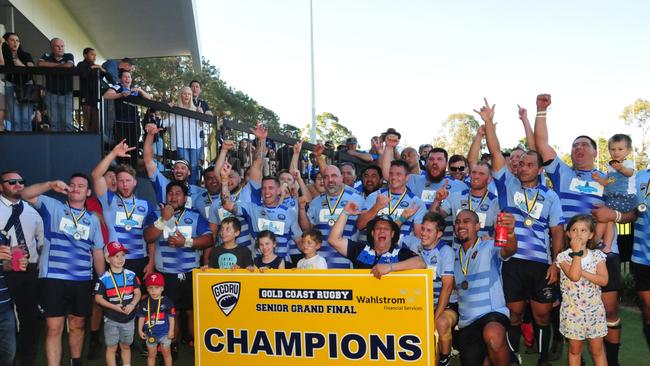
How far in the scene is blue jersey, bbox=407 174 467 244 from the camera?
19.3 ft

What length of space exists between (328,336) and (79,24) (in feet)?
48.8

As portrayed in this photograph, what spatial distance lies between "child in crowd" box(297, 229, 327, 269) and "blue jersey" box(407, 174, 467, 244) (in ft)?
4.77

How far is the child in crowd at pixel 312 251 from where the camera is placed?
5031 millimetres

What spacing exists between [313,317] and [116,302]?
185 centimetres

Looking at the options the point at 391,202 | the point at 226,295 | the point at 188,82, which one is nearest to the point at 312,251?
the point at 226,295

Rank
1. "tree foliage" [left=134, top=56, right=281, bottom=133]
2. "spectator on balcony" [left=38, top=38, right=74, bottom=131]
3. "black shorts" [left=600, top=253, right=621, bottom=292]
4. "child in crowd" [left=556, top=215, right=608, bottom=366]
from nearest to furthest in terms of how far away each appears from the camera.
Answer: "child in crowd" [left=556, top=215, right=608, bottom=366] < "black shorts" [left=600, top=253, right=621, bottom=292] < "spectator on balcony" [left=38, top=38, right=74, bottom=131] < "tree foliage" [left=134, top=56, right=281, bottom=133]

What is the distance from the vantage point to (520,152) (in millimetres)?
6215

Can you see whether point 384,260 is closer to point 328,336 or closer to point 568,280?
point 328,336

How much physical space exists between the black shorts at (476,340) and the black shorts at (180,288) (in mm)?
2753

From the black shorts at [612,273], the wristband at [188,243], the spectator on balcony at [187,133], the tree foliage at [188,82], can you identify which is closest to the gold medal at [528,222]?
the black shorts at [612,273]

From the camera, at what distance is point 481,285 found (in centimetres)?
469

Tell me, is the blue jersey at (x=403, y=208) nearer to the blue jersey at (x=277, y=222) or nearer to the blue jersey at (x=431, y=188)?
the blue jersey at (x=431, y=188)

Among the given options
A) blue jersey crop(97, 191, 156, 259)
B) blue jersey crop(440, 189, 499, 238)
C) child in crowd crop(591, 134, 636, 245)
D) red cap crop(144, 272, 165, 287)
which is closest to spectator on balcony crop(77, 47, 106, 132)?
blue jersey crop(97, 191, 156, 259)

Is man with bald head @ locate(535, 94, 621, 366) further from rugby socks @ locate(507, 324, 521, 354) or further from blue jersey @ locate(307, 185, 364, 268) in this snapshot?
blue jersey @ locate(307, 185, 364, 268)
